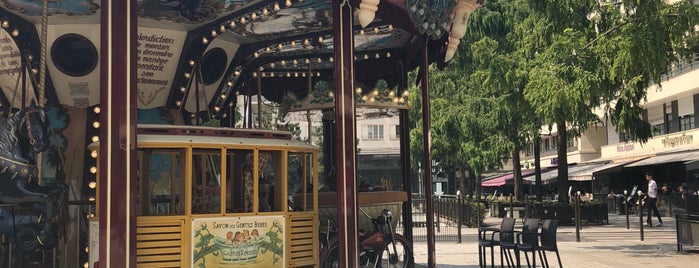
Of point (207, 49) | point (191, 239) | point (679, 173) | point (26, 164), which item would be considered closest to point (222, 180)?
point (191, 239)

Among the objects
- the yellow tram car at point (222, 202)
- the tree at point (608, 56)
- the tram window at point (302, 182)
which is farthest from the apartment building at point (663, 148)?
the yellow tram car at point (222, 202)

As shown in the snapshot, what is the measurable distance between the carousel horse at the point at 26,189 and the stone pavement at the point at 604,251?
6869 millimetres

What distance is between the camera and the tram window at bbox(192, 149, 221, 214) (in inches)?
329

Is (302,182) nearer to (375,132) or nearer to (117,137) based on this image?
(117,137)

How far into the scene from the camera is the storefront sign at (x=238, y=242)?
7773 mm

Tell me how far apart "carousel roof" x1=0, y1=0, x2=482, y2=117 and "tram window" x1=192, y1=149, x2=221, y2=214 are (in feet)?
8.64

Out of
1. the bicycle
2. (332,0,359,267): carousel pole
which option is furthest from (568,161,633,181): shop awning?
(332,0,359,267): carousel pole

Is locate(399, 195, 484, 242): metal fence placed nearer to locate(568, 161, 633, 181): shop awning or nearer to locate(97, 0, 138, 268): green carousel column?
locate(568, 161, 633, 181): shop awning

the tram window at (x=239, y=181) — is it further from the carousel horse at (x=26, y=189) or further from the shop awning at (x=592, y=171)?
the shop awning at (x=592, y=171)

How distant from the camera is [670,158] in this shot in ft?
99.1

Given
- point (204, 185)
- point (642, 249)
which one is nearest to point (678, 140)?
point (642, 249)

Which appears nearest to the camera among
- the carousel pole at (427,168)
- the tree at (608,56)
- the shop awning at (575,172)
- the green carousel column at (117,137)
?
the green carousel column at (117,137)

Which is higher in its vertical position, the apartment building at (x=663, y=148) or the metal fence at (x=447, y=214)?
the apartment building at (x=663, y=148)

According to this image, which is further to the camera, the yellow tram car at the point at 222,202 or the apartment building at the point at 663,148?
the apartment building at the point at 663,148
